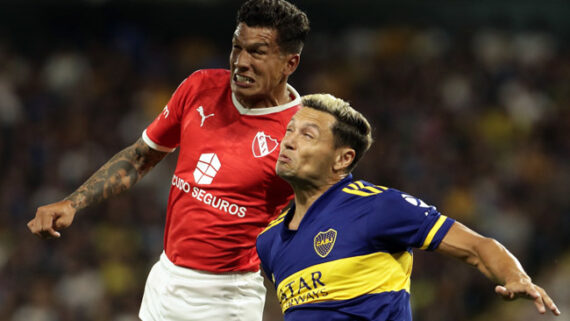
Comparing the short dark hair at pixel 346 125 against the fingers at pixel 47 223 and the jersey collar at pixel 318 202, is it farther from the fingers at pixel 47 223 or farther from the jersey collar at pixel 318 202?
the fingers at pixel 47 223

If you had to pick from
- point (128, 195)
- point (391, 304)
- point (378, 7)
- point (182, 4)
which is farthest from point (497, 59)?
point (391, 304)

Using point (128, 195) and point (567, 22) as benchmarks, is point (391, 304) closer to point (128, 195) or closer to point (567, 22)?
point (128, 195)

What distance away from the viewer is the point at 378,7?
1114cm

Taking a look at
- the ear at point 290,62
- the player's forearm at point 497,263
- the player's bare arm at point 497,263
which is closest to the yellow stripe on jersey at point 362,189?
the player's bare arm at point 497,263

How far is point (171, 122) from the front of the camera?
3.92 metres

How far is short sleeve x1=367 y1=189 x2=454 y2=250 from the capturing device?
9.52ft

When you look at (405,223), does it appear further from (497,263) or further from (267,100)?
(267,100)

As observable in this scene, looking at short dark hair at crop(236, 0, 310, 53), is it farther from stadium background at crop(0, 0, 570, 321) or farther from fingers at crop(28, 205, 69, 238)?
stadium background at crop(0, 0, 570, 321)

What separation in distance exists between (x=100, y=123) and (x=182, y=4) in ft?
7.56

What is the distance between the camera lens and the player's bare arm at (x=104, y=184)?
3.53 metres

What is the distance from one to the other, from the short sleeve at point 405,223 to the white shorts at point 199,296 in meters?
0.97

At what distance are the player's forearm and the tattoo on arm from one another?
1893mm

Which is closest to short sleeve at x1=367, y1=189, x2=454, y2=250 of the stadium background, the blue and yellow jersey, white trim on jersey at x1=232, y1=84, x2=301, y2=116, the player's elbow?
the blue and yellow jersey

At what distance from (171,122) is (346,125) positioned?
39.4 inches
